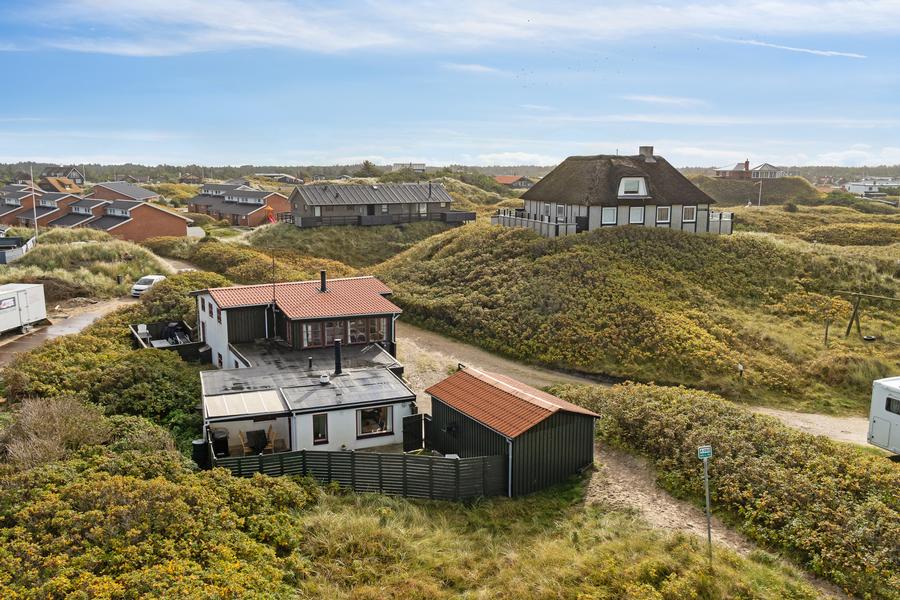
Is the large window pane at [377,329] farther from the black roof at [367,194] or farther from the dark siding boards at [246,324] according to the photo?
the black roof at [367,194]

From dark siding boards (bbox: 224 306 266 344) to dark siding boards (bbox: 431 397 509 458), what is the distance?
9.54 metres

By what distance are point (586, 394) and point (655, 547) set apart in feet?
32.6

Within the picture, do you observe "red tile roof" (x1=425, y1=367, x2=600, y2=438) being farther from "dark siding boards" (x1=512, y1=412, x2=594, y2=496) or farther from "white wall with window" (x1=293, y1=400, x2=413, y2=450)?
"white wall with window" (x1=293, y1=400, x2=413, y2=450)

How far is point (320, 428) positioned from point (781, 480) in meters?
12.9

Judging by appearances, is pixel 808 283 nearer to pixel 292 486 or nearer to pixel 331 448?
pixel 331 448

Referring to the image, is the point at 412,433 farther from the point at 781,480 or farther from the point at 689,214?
the point at 689,214

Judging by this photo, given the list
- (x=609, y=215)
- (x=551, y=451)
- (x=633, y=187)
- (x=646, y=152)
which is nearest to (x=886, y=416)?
(x=551, y=451)

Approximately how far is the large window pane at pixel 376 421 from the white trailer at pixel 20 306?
2241 centimetres

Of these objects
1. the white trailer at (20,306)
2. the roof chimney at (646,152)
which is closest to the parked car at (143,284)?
the white trailer at (20,306)

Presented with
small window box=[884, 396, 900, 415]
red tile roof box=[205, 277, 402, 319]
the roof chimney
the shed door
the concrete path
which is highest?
the roof chimney

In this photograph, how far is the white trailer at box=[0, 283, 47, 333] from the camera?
112 ft

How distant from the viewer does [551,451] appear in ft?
63.3

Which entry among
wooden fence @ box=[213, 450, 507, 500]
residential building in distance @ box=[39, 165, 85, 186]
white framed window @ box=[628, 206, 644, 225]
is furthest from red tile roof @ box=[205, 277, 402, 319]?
residential building in distance @ box=[39, 165, 85, 186]

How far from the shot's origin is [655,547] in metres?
15.0
